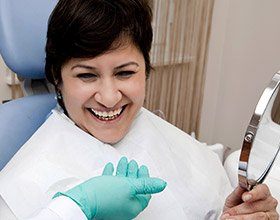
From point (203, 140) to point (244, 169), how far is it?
83.2 inches

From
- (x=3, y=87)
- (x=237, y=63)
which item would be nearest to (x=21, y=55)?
(x=3, y=87)

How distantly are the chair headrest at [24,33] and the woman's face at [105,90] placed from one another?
124mm

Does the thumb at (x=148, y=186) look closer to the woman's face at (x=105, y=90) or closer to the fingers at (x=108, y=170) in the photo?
the fingers at (x=108, y=170)

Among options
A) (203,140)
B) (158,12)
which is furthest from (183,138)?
(203,140)

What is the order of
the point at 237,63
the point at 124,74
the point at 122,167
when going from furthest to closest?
1. the point at 237,63
2. the point at 124,74
3. the point at 122,167

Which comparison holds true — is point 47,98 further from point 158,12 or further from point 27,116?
point 158,12

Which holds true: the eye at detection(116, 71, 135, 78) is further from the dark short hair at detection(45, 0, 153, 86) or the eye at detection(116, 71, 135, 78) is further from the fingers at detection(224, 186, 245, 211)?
the fingers at detection(224, 186, 245, 211)

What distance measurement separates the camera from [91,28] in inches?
41.4

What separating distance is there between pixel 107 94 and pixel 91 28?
0.54 feet

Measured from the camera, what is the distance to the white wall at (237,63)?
2383 millimetres

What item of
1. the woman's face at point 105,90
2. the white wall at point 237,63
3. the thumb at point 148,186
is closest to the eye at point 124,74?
the woman's face at point 105,90

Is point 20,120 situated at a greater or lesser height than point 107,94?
lesser

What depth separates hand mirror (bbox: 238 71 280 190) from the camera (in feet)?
2.32

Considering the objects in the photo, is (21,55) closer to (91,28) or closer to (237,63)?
(91,28)
